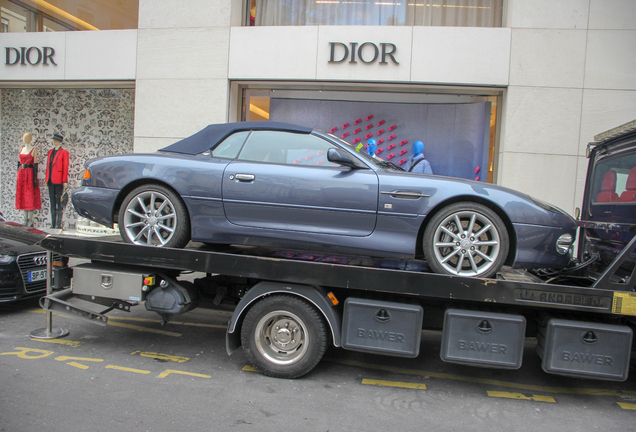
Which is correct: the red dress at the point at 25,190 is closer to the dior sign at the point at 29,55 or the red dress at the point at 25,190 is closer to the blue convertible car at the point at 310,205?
the dior sign at the point at 29,55

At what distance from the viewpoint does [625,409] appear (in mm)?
3518

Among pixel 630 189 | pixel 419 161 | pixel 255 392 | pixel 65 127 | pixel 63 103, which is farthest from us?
pixel 65 127

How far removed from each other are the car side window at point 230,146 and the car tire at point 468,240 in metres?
1.88

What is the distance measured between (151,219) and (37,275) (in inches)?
84.5

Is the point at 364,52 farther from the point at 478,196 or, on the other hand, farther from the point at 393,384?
the point at 393,384

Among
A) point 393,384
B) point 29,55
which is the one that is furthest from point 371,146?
point 29,55

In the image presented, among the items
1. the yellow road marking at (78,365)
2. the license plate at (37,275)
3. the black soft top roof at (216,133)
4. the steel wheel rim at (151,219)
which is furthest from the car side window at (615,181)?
the license plate at (37,275)

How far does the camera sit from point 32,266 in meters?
5.17

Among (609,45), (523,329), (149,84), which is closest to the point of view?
(523,329)

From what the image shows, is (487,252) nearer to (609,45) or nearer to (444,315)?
(444,315)

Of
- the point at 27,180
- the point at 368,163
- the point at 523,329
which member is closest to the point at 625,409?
the point at 523,329

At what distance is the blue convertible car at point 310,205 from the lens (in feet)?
12.0

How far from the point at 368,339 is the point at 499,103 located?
21.2 feet

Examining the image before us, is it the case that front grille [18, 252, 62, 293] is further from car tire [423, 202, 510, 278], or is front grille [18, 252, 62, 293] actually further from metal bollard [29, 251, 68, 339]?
car tire [423, 202, 510, 278]
